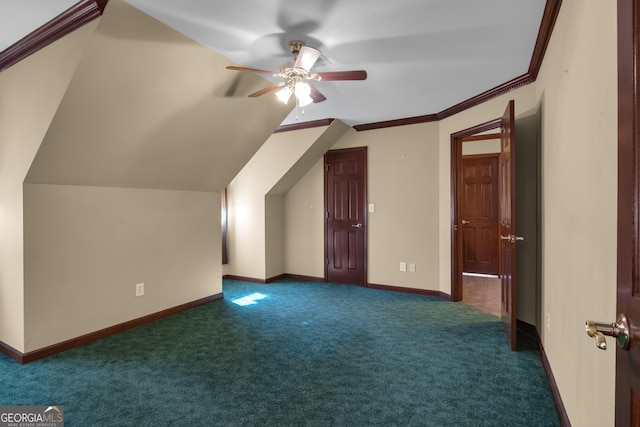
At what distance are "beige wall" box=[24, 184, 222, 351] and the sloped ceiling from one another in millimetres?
173

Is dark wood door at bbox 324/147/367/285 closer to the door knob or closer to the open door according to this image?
the open door

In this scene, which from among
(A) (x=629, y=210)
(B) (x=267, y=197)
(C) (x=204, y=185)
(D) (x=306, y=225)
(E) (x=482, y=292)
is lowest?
(E) (x=482, y=292)

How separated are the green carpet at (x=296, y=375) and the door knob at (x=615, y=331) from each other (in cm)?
138

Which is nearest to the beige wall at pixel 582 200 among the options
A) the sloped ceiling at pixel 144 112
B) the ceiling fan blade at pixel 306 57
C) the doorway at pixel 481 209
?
the ceiling fan blade at pixel 306 57

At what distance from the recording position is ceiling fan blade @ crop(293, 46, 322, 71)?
231 centimetres

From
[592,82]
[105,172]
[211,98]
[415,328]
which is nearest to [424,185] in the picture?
[415,328]

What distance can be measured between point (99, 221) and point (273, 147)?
2.60 metres

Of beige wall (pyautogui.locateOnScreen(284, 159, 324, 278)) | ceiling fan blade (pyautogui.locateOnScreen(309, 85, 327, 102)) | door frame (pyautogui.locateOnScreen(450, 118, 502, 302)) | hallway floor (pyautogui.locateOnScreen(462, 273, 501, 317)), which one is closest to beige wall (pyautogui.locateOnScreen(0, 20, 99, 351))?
ceiling fan blade (pyautogui.locateOnScreen(309, 85, 327, 102))

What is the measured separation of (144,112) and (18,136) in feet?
2.98

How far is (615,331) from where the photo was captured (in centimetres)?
74

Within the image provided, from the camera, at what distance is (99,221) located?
3.04m

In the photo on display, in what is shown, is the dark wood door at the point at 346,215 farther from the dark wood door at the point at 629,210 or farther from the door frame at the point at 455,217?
the dark wood door at the point at 629,210

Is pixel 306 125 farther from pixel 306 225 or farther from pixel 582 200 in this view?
pixel 582 200

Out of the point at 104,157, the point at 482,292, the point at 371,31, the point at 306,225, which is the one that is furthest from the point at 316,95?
the point at 482,292
